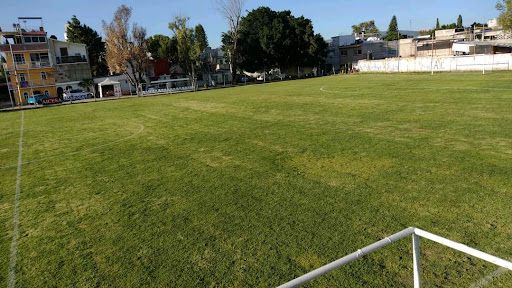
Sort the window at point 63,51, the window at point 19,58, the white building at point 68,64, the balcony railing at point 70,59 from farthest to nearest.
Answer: the window at point 63,51
the balcony railing at point 70,59
the white building at point 68,64
the window at point 19,58

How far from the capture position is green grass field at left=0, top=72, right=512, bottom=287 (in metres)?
4.71

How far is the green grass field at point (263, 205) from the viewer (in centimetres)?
471

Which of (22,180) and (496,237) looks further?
(22,180)

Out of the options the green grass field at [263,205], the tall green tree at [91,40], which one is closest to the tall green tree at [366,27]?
the tall green tree at [91,40]

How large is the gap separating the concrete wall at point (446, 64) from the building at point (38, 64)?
151ft

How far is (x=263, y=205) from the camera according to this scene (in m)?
6.66

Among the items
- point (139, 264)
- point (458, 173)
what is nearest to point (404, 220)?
point (458, 173)

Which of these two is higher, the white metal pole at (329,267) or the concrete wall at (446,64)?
the concrete wall at (446,64)

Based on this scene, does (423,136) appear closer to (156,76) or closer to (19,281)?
(19,281)

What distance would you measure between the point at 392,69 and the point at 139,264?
5479cm

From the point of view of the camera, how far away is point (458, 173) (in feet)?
24.8

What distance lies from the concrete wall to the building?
151 ft

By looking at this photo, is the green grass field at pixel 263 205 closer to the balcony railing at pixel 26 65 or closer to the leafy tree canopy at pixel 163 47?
the balcony railing at pixel 26 65

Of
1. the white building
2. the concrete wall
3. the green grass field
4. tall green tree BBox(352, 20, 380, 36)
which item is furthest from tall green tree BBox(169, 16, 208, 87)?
tall green tree BBox(352, 20, 380, 36)
